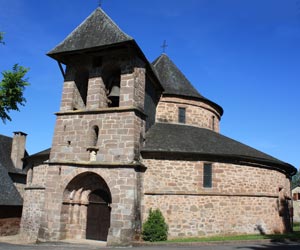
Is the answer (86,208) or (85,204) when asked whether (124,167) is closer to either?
(85,204)

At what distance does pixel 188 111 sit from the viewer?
2020cm

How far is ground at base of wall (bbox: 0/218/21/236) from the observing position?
62.1ft

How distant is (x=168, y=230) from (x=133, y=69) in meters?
7.44

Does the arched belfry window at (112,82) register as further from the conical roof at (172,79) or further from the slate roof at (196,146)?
the conical roof at (172,79)

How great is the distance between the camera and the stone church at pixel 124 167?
44.9 feet

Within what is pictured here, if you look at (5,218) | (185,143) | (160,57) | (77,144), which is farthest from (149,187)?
(160,57)

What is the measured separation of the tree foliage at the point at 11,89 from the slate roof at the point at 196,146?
6.54 meters

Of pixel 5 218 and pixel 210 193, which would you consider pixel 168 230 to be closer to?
pixel 210 193

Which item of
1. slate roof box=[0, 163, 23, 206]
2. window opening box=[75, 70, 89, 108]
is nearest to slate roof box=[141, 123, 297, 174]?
window opening box=[75, 70, 89, 108]

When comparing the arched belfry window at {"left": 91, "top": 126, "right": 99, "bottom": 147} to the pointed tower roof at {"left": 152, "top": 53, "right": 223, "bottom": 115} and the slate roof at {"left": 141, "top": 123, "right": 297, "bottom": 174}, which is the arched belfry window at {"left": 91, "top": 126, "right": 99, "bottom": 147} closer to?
the slate roof at {"left": 141, "top": 123, "right": 297, "bottom": 174}

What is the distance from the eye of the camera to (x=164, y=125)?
1830cm

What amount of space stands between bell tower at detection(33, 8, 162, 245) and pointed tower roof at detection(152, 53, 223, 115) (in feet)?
15.5

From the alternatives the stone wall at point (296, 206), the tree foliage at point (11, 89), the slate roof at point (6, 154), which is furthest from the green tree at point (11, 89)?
the stone wall at point (296, 206)

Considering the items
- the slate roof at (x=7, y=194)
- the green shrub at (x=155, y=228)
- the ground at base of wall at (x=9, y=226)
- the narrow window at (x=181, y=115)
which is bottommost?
the ground at base of wall at (x=9, y=226)
